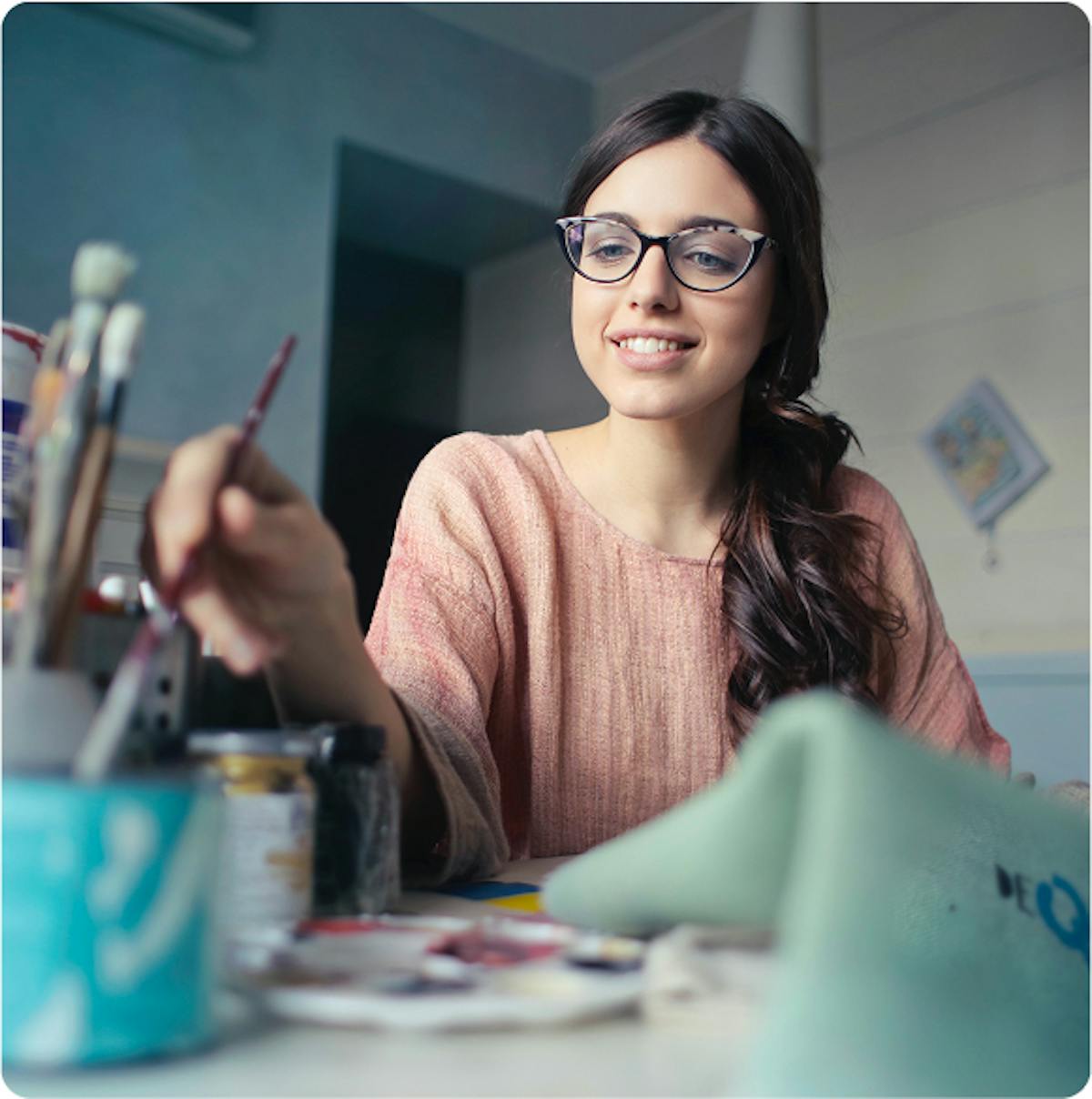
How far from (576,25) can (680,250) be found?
314 cm

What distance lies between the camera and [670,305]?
1322mm

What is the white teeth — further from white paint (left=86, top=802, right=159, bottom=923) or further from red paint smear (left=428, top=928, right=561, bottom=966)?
white paint (left=86, top=802, right=159, bottom=923)

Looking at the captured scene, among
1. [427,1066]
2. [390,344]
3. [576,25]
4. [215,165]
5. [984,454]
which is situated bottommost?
[427,1066]

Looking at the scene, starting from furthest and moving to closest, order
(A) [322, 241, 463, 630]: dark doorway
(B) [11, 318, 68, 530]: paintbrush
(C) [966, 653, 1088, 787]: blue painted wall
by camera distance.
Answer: (A) [322, 241, 463, 630]: dark doorway
(C) [966, 653, 1088, 787]: blue painted wall
(B) [11, 318, 68, 530]: paintbrush

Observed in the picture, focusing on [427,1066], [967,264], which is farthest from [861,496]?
[967,264]

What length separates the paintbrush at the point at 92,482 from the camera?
1.43ft

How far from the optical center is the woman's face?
1.33 m

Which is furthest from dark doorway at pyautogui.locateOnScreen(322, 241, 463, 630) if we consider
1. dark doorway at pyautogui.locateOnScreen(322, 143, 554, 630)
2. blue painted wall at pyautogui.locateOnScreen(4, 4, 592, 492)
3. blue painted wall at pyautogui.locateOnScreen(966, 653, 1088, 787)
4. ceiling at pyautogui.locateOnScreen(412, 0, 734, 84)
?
blue painted wall at pyautogui.locateOnScreen(966, 653, 1088, 787)

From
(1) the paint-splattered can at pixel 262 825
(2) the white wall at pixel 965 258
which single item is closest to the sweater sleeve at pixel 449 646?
(1) the paint-splattered can at pixel 262 825

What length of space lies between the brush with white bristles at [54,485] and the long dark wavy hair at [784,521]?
→ 3.28 feet

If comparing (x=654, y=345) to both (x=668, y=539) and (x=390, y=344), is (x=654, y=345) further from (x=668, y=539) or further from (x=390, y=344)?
(x=390, y=344)

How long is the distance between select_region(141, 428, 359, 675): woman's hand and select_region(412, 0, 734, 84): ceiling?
12.4 ft

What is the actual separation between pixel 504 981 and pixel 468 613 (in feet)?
2.42

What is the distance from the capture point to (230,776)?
1.67 ft
